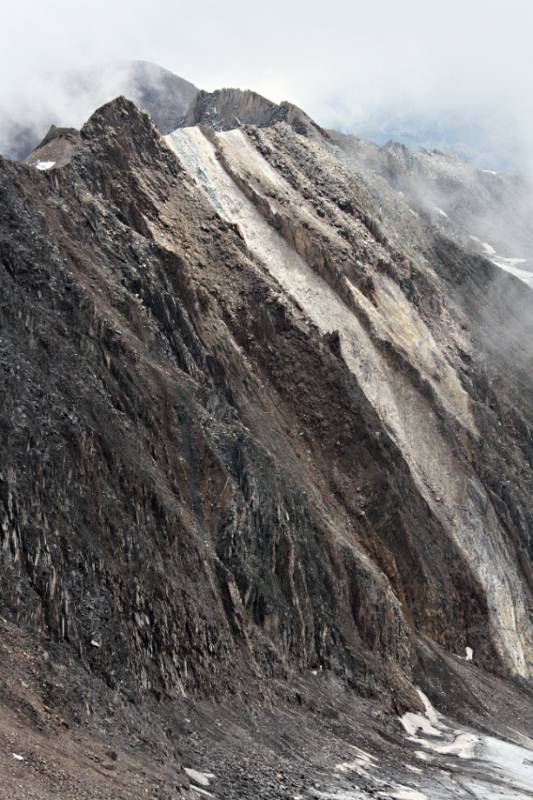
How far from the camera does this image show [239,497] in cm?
4116

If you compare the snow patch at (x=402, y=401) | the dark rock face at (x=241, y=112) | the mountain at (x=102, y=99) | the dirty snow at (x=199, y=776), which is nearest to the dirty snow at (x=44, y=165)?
the snow patch at (x=402, y=401)

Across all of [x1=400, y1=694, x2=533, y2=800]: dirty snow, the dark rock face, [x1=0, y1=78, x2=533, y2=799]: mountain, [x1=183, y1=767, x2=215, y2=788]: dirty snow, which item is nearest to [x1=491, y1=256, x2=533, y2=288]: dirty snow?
the dark rock face

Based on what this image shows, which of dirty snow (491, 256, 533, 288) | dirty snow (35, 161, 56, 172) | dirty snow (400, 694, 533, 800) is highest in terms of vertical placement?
dirty snow (491, 256, 533, 288)

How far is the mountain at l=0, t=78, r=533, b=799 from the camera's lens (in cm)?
2750

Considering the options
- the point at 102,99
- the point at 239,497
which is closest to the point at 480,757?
the point at 239,497

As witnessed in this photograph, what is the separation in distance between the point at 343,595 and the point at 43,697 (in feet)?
76.5

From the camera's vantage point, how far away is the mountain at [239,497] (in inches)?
1083

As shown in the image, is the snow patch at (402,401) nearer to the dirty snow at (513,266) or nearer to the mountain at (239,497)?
the mountain at (239,497)

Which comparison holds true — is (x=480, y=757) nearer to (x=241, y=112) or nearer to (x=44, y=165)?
(x=44, y=165)

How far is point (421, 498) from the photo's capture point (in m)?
58.1

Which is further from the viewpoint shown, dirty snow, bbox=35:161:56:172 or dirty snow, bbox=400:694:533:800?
dirty snow, bbox=35:161:56:172

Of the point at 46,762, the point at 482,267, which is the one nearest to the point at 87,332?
the point at 46,762

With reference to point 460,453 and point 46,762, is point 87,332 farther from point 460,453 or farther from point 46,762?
point 460,453

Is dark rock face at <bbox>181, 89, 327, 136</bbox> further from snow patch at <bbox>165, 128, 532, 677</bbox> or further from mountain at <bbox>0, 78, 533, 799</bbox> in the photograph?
snow patch at <bbox>165, 128, 532, 677</bbox>
